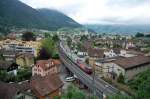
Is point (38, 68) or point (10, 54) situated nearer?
point (38, 68)

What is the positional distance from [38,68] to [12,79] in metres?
10.6

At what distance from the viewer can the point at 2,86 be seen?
122 ft

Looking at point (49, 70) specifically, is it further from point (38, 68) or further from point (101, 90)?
point (101, 90)

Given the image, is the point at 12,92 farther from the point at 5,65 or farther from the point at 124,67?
the point at 124,67

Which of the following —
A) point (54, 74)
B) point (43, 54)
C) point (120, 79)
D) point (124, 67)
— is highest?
point (54, 74)

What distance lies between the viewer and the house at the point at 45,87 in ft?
132

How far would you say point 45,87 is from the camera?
4228cm

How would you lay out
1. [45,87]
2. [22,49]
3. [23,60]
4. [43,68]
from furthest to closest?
[22,49]
[23,60]
[43,68]
[45,87]

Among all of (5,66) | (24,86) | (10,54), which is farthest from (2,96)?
(10,54)

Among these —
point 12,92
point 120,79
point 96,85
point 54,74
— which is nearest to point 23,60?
point 54,74

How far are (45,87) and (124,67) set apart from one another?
23.3 m

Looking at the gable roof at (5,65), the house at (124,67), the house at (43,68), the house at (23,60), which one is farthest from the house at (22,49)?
the house at (124,67)

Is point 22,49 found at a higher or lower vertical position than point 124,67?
lower

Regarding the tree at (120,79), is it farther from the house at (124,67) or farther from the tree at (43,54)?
the tree at (43,54)
